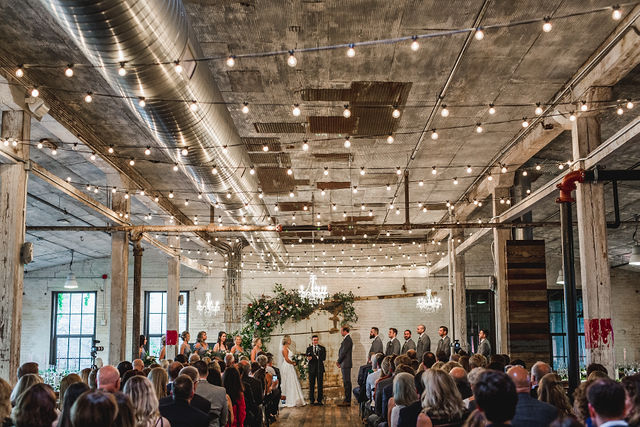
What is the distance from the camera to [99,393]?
9.39ft

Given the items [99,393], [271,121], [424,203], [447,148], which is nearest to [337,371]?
[424,203]

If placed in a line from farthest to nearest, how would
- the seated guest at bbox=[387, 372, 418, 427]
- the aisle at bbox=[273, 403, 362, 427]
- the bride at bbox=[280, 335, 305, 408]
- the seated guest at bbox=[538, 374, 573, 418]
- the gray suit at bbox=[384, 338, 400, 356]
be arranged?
the gray suit at bbox=[384, 338, 400, 356] → the bride at bbox=[280, 335, 305, 408] → the aisle at bbox=[273, 403, 362, 427] → the seated guest at bbox=[387, 372, 418, 427] → the seated guest at bbox=[538, 374, 573, 418]

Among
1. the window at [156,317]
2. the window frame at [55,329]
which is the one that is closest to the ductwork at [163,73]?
the window at [156,317]

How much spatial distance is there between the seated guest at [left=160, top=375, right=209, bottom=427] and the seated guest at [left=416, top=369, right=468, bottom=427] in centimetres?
149

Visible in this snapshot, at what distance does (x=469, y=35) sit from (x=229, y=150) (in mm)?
3121

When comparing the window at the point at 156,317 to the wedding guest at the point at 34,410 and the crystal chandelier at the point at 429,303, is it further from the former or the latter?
the wedding guest at the point at 34,410

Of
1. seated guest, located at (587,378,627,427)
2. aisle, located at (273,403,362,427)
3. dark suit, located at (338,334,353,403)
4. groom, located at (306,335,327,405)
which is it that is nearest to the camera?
seated guest, located at (587,378,627,427)

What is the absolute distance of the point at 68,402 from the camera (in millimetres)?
3547

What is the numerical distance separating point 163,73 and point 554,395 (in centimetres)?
374

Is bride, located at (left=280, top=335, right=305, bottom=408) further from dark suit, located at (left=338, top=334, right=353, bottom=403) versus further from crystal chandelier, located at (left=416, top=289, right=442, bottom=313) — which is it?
crystal chandelier, located at (left=416, top=289, right=442, bottom=313)

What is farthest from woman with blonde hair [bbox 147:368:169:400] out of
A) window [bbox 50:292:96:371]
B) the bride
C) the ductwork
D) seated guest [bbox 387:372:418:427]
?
window [bbox 50:292:96:371]

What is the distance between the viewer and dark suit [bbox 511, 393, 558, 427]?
3.52 m

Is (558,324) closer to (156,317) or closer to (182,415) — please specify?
(156,317)

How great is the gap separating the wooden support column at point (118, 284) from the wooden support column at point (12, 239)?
396 centimetres
